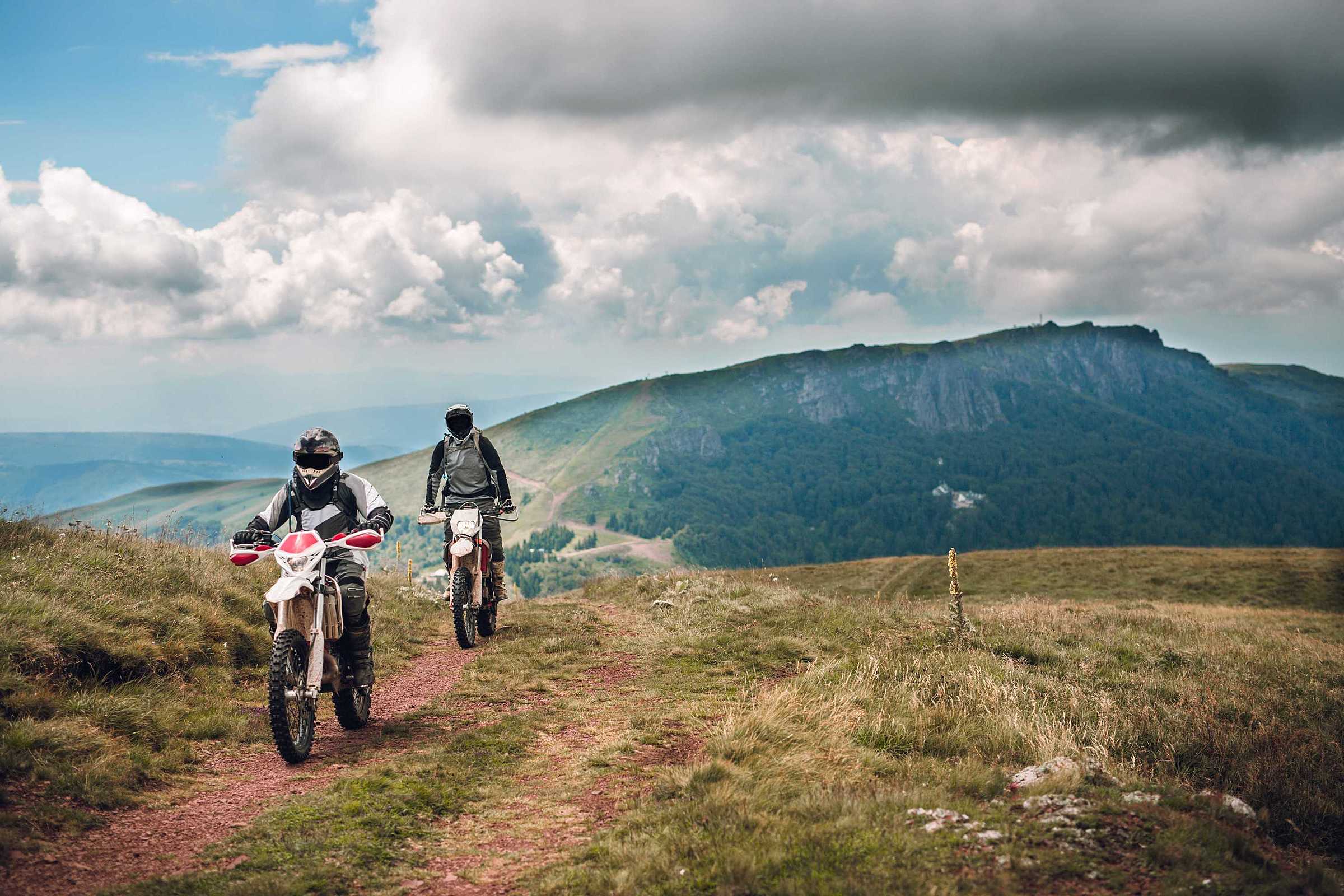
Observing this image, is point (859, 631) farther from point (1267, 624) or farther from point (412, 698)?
point (1267, 624)

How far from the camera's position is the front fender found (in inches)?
266

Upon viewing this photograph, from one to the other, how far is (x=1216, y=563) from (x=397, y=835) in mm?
72846

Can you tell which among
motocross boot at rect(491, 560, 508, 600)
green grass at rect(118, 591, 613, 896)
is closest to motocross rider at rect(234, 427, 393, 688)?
green grass at rect(118, 591, 613, 896)

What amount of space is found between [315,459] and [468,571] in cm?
545

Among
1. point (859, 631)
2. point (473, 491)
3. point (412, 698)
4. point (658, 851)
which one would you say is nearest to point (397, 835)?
point (658, 851)

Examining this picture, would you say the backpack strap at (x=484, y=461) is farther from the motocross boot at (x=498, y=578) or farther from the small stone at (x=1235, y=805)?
the small stone at (x=1235, y=805)

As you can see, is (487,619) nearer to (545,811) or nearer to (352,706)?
(352,706)

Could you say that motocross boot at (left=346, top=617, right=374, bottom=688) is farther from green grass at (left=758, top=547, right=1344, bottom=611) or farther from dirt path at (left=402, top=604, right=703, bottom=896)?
green grass at (left=758, top=547, right=1344, bottom=611)

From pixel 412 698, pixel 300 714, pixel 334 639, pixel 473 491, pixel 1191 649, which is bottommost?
pixel 1191 649

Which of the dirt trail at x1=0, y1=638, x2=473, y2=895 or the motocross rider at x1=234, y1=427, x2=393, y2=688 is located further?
the motocross rider at x1=234, y1=427, x2=393, y2=688

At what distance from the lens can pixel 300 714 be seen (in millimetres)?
7000

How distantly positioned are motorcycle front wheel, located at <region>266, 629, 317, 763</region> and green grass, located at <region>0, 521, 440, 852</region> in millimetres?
817

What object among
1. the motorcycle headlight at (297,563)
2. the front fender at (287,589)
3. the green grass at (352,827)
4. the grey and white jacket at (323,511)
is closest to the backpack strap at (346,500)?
the grey and white jacket at (323,511)

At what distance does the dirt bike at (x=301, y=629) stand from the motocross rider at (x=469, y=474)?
Result: 5.36 m
